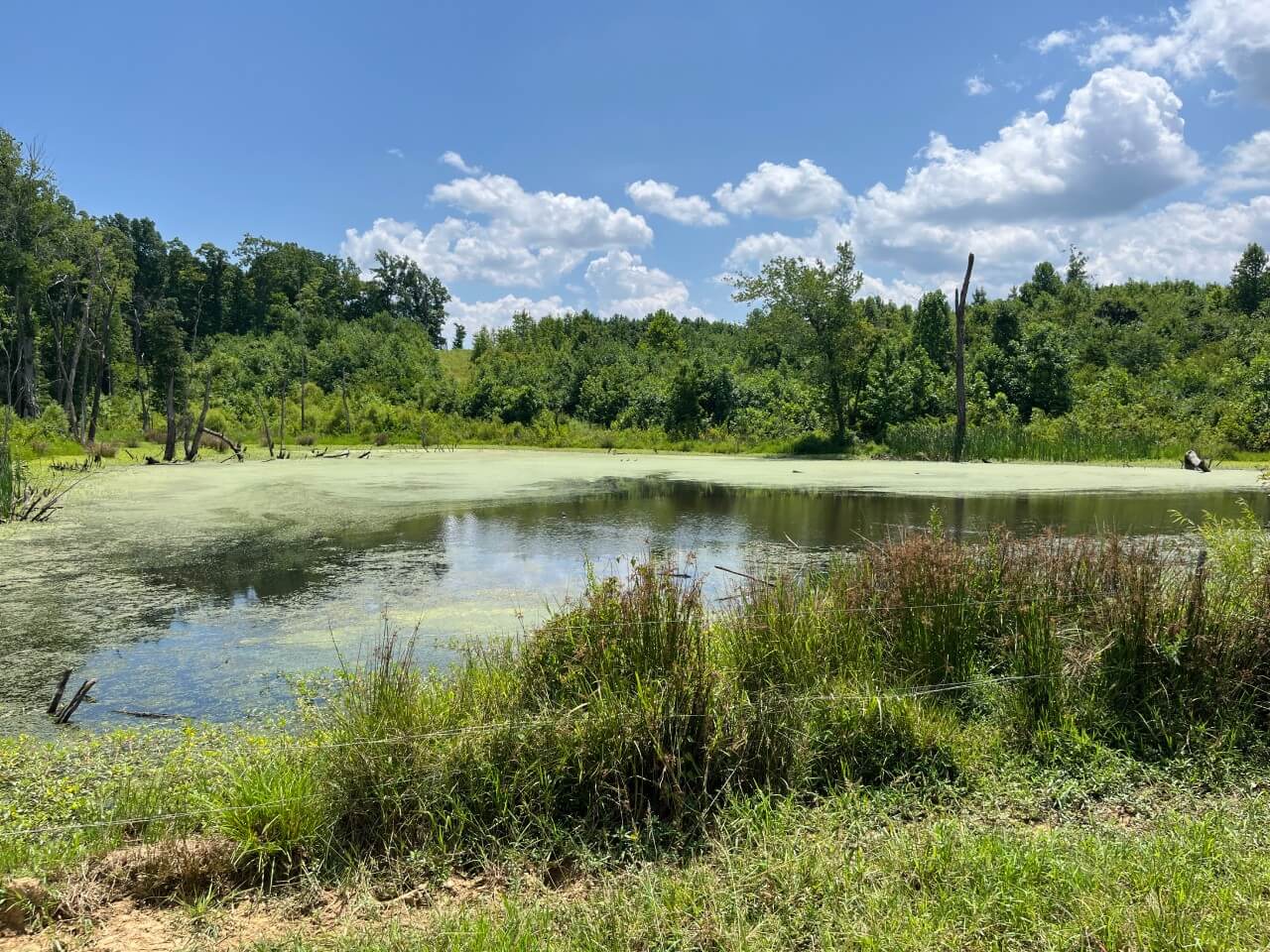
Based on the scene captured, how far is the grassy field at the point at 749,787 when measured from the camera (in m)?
2.28

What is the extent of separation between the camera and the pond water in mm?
5188

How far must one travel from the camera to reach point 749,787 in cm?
315

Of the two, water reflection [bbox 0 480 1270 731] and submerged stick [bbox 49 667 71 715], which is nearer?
submerged stick [bbox 49 667 71 715]

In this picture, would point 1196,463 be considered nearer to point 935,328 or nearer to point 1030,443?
point 1030,443

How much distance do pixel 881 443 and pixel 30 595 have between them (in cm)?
2397

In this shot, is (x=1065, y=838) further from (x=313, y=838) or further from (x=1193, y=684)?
(x=313, y=838)

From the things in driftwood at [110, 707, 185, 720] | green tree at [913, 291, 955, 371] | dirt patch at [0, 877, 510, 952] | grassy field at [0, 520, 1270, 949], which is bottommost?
driftwood at [110, 707, 185, 720]

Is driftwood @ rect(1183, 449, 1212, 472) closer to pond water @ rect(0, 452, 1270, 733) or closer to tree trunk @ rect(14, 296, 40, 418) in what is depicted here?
pond water @ rect(0, 452, 1270, 733)

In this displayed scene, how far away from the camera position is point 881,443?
26.6 metres

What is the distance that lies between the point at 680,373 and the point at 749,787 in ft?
103

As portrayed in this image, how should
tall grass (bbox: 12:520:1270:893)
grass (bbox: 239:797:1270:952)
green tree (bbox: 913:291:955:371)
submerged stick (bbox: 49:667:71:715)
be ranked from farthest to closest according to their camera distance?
green tree (bbox: 913:291:955:371) < submerged stick (bbox: 49:667:71:715) < tall grass (bbox: 12:520:1270:893) < grass (bbox: 239:797:1270:952)

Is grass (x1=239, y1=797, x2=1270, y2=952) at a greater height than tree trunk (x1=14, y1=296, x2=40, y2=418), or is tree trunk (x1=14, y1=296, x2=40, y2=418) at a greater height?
tree trunk (x1=14, y1=296, x2=40, y2=418)

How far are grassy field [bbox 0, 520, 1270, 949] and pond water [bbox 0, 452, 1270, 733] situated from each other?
922 mm

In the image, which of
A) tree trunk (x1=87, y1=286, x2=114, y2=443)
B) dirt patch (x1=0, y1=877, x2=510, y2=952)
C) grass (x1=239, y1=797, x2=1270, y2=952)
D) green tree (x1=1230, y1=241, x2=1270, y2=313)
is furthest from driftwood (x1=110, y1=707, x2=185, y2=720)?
green tree (x1=1230, y1=241, x2=1270, y2=313)
